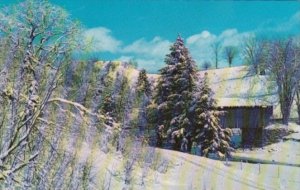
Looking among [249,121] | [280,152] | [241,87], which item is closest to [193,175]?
[280,152]

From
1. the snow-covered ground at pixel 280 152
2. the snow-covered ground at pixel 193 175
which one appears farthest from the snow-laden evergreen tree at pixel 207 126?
the snow-covered ground at pixel 280 152

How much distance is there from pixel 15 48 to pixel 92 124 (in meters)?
1.48

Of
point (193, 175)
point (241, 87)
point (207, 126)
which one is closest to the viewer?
point (193, 175)

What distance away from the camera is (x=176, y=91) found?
121ft

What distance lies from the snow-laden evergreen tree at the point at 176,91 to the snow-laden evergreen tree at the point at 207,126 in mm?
817

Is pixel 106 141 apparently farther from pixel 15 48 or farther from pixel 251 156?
pixel 251 156

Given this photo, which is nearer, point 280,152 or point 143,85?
point 280,152

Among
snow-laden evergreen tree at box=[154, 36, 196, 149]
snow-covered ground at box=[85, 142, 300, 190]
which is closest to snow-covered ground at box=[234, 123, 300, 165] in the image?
snow-laden evergreen tree at box=[154, 36, 196, 149]

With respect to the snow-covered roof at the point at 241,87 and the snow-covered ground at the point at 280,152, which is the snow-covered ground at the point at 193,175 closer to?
the snow-covered ground at the point at 280,152

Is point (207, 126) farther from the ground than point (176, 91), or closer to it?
closer to it

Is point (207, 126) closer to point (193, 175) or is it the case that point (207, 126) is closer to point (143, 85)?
point (193, 175)

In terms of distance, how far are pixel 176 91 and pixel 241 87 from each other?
31509 millimetres

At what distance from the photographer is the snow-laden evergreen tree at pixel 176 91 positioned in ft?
115

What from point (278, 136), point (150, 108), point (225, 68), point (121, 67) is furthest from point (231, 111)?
point (121, 67)
